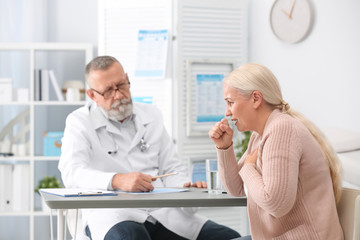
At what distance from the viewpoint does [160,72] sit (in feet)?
13.3

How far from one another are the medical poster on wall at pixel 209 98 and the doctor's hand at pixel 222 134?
2213mm

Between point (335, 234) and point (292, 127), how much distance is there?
33 centimetres

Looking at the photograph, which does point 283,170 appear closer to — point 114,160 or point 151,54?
point 114,160

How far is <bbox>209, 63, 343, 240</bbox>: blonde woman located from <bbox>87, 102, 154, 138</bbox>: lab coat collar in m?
0.93

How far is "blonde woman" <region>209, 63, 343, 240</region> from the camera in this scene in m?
1.51

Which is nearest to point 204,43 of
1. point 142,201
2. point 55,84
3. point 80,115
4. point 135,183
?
point 55,84

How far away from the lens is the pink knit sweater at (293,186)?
150 cm

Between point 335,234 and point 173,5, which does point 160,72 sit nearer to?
point 173,5

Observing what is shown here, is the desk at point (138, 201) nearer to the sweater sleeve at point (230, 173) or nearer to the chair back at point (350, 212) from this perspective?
the sweater sleeve at point (230, 173)

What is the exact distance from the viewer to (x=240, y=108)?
1720 mm

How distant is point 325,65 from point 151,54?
131 cm

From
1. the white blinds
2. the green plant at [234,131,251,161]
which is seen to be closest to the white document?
the white blinds

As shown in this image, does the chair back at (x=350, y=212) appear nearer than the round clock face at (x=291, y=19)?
Yes

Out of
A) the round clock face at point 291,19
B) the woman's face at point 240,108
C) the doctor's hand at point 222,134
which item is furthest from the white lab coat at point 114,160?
the round clock face at point 291,19
